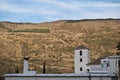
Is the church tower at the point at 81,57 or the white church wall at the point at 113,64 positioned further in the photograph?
the church tower at the point at 81,57

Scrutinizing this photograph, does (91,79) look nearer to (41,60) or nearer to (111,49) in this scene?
(41,60)

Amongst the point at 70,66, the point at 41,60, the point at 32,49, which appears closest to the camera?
the point at 70,66

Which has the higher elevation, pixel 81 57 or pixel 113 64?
pixel 113 64

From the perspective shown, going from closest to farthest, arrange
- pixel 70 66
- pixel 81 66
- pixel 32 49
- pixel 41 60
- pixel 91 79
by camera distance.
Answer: pixel 91 79, pixel 81 66, pixel 70 66, pixel 41 60, pixel 32 49

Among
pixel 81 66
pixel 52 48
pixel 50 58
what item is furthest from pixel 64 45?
pixel 81 66

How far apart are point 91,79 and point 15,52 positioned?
454ft

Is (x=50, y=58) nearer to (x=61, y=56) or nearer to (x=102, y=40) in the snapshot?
(x=61, y=56)

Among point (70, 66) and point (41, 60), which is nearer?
point (70, 66)

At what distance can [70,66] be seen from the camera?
159 m

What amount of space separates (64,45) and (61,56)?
1844 centimetres

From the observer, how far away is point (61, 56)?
17812 centimetres

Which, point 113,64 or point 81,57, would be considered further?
point 81,57

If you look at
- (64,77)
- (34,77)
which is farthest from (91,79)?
(34,77)

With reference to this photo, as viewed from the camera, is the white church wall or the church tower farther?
the church tower
